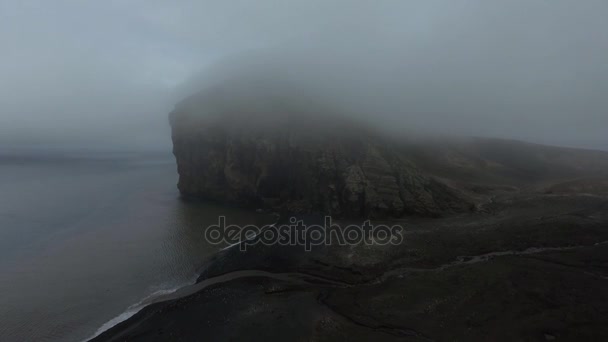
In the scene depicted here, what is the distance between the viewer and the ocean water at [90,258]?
27.8 metres

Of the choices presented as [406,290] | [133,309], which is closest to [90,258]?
[133,309]

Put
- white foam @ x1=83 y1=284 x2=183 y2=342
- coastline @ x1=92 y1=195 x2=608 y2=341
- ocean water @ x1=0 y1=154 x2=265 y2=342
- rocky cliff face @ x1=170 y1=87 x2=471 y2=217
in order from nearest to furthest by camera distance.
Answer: coastline @ x1=92 y1=195 x2=608 y2=341 < white foam @ x1=83 y1=284 x2=183 y2=342 < ocean water @ x1=0 y1=154 x2=265 y2=342 < rocky cliff face @ x1=170 y1=87 x2=471 y2=217

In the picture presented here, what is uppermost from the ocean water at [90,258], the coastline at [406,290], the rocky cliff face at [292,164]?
the rocky cliff face at [292,164]

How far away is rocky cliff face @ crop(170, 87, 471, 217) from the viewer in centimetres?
5169

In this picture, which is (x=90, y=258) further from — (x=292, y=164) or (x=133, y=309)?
(x=292, y=164)

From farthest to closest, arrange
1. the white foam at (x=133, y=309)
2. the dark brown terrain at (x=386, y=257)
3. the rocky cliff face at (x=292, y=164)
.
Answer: the rocky cliff face at (x=292, y=164), the white foam at (x=133, y=309), the dark brown terrain at (x=386, y=257)

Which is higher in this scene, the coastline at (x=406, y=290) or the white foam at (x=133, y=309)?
the coastline at (x=406, y=290)

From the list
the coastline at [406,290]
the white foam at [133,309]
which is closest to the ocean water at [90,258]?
the white foam at [133,309]

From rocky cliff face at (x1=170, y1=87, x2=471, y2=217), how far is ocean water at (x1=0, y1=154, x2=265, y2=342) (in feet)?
25.5

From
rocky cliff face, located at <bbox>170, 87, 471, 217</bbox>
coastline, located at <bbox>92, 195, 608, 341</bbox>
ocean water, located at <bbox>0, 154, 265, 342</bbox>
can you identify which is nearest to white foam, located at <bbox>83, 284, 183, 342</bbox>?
ocean water, located at <bbox>0, 154, 265, 342</bbox>

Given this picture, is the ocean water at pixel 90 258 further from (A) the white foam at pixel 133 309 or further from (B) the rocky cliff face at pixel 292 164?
(B) the rocky cliff face at pixel 292 164

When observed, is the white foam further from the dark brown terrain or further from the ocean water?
the dark brown terrain

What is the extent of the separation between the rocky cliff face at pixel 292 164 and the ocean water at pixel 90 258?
306 inches

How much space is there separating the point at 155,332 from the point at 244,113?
57.2 metres
